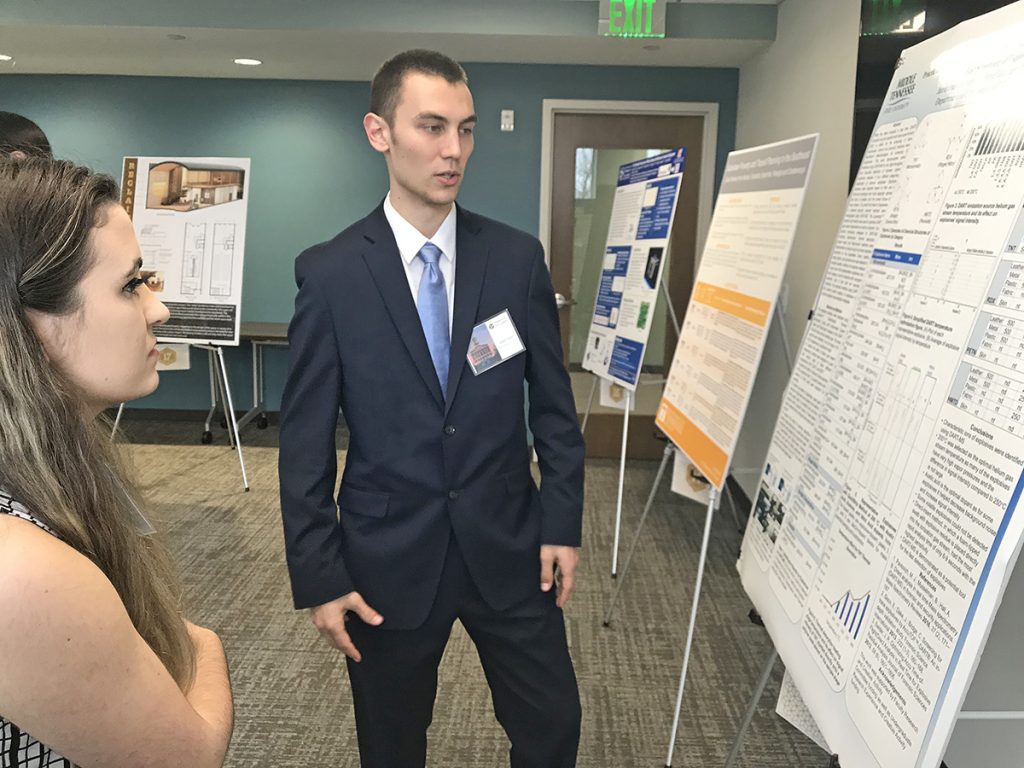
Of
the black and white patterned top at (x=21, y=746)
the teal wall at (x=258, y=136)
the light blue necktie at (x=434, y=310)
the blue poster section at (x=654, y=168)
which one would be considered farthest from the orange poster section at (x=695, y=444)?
the teal wall at (x=258, y=136)

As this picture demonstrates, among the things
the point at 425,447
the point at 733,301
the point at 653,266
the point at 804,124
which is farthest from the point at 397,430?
the point at 804,124

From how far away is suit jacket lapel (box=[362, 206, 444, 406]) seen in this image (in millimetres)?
1364

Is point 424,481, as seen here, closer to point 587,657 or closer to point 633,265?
point 587,657

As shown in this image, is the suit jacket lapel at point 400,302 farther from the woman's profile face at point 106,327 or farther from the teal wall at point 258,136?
the teal wall at point 258,136

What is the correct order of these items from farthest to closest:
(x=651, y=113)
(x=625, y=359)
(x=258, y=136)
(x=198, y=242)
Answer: (x=258, y=136) → (x=651, y=113) → (x=198, y=242) → (x=625, y=359)

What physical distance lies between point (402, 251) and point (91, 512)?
75cm

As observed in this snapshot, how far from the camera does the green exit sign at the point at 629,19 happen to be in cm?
374

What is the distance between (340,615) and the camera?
1385 mm

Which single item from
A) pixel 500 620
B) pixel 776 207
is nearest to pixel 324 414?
pixel 500 620

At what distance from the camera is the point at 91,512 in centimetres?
81

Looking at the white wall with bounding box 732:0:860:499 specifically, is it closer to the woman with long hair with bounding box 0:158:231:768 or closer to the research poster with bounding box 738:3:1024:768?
the research poster with bounding box 738:3:1024:768

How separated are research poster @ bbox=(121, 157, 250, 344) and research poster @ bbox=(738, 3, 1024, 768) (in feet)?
10.8

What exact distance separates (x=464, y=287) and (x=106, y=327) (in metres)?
0.70

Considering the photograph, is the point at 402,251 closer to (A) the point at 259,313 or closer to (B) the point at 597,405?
(B) the point at 597,405
